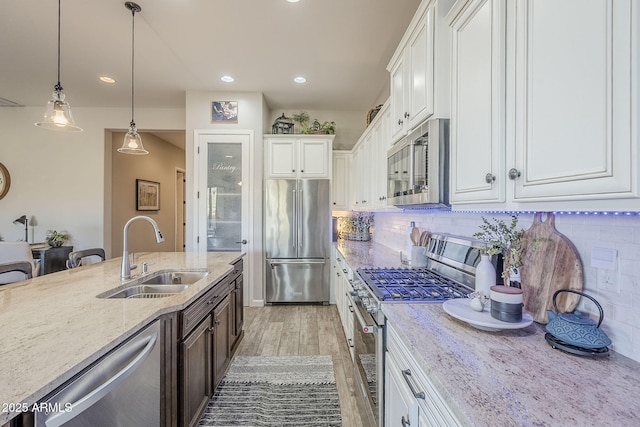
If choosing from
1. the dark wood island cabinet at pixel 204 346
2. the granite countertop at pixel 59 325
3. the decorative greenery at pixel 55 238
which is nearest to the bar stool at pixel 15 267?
the granite countertop at pixel 59 325

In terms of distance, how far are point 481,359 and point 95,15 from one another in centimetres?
360

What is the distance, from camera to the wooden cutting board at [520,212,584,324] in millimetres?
985

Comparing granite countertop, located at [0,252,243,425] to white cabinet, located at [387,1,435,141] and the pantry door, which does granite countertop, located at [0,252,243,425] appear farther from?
the pantry door

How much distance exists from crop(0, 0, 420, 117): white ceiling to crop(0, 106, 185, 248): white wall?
0.45 m

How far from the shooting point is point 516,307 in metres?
1.00

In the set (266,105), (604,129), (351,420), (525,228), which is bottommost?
(351,420)

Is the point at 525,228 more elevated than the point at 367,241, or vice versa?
the point at 525,228

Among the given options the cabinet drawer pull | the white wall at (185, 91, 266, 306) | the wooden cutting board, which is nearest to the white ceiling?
the white wall at (185, 91, 266, 306)

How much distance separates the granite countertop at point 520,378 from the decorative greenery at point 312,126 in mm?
3610

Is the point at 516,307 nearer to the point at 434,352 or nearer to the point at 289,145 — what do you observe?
the point at 434,352

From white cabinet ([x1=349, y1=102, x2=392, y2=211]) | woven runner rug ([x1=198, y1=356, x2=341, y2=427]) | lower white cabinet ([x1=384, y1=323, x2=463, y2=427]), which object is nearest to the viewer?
lower white cabinet ([x1=384, y1=323, x2=463, y2=427])

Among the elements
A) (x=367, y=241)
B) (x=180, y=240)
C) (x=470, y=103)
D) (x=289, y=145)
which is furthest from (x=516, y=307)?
(x=180, y=240)

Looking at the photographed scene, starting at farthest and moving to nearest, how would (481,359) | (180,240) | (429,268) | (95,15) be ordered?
(180,240), (95,15), (429,268), (481,359)

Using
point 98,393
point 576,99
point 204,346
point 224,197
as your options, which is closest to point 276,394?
point 204,346
